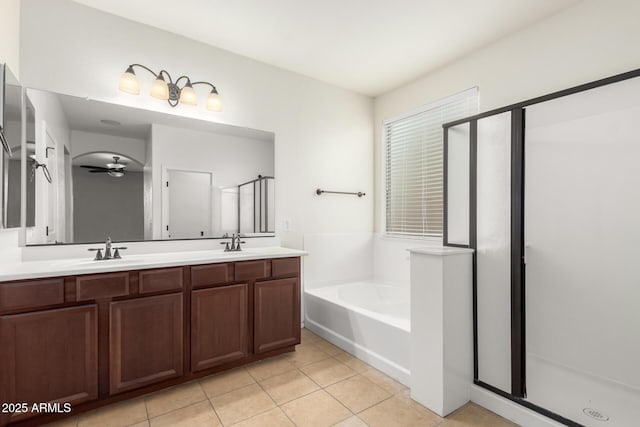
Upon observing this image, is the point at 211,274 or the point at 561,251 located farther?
the point at 211,274

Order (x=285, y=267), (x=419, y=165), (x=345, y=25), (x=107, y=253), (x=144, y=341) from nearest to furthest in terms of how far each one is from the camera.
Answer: (x=144, y=341)
(x=107, y=253)
(x=345, y=25)
(x=285, y=267)
(x=419, y=165)

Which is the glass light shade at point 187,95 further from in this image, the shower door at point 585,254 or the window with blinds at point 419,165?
the shower door at point 585,254

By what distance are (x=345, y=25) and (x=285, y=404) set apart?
2.75 m

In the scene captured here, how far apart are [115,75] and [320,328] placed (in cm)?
274

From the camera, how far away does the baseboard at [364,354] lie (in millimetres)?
2086

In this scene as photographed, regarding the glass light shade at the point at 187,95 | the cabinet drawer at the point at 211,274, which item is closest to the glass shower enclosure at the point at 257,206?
the cabinet drawer at the point at 211,274

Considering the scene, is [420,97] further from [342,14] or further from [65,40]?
[65,40]

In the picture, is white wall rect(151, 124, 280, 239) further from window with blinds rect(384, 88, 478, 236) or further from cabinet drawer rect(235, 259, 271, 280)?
window with blinds rect(384, 88, 478, 236)

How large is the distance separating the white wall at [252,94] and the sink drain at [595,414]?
2.37 meters

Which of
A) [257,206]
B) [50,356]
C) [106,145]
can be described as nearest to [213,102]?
[106,145]

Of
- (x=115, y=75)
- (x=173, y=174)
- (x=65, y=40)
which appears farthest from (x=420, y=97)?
(x=65, y=40)

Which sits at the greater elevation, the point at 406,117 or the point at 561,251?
the point at 406,117

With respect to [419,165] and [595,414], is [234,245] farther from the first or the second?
[595,414]

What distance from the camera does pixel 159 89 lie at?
229 cm
